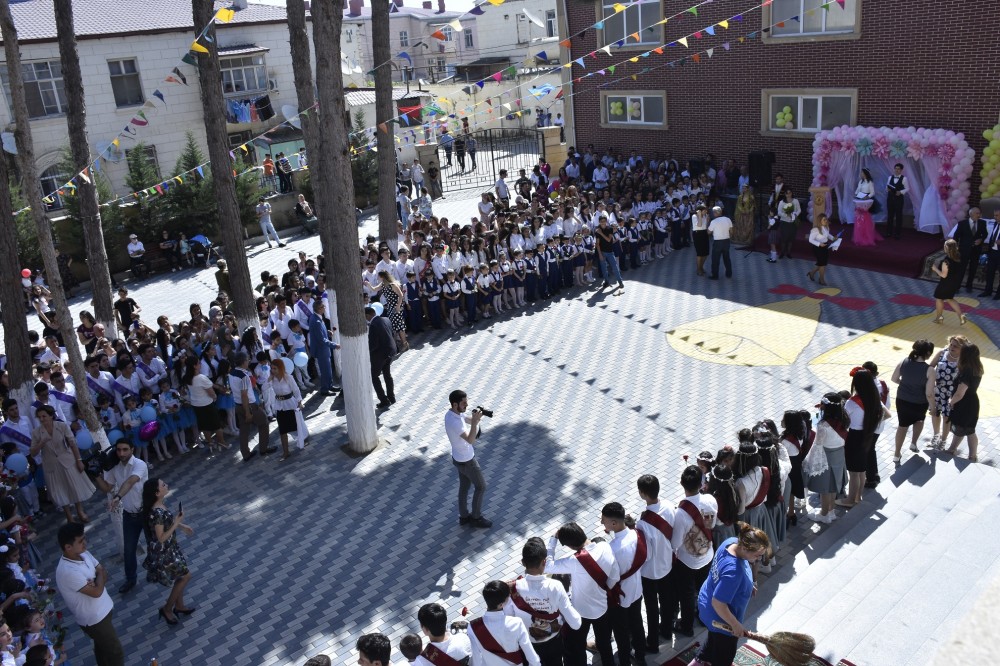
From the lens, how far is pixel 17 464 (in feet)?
29.0

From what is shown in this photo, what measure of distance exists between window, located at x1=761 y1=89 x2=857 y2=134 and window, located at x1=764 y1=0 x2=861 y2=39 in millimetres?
1323

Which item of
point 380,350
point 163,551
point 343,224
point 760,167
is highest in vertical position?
point 343,224

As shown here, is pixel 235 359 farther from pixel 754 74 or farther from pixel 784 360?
pixel 754 74

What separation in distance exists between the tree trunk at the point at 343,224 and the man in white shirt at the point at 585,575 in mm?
5159

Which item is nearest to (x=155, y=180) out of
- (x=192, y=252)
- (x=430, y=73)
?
(x=192, y=252)

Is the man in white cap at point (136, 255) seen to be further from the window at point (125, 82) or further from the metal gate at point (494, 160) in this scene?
the metal gate at point (494, 160)

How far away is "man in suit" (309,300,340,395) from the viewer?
1226 cm

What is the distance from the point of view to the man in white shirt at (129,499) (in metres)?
7.66

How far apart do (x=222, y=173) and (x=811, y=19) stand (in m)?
Result: 14.2

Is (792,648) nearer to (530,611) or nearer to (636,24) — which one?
(530,611)

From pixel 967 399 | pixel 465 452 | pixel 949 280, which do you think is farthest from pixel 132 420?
pixel 949 280

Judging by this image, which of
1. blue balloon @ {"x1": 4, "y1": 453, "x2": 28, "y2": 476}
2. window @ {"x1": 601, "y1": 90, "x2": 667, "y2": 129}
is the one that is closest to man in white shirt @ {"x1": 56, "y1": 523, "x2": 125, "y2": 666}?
blue balloon @ {"x1": 4, "y1": 453, "x2": 28, "y2": 476}

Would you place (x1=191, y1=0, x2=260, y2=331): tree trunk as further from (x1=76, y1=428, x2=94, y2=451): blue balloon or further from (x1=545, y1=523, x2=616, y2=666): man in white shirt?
(x1=545, y1=523, x2=616, y2=666): man in white shirt

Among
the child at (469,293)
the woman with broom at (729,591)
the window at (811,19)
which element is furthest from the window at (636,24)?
the woman with broom at (729,591)
